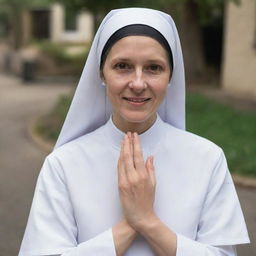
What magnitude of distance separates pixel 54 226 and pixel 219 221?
20.9 inches

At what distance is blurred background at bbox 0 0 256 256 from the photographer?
6.64m

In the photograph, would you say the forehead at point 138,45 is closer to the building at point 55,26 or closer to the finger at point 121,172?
the finger at point 121,172

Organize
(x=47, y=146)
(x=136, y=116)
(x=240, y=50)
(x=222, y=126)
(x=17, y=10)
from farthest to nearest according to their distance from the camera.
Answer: (x=17, y=10), (x=240, y=50), (x=222, y=126), (x=47, y=146), (x=136, y=116)

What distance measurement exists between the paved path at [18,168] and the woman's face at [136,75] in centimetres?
300

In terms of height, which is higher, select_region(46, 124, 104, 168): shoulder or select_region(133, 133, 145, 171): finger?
select_region(133, 133, 145, 171): finger

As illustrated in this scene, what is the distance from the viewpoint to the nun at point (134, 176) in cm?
171

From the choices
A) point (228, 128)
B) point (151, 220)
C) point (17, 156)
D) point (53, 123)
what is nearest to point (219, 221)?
point (151, 220)

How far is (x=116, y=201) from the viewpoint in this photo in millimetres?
1812

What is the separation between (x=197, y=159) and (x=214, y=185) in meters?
0.10

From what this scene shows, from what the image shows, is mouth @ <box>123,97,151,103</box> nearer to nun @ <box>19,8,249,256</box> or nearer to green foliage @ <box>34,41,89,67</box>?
nun @ <box>19,8,249,256</box>

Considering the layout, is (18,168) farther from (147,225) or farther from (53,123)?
(147,225)

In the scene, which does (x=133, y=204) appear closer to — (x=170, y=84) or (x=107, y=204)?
(x=107, y=204)

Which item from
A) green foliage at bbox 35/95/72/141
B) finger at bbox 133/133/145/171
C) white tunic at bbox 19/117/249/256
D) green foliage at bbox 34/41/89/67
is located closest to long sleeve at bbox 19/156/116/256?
white tunic at bbox 19/117/249/256

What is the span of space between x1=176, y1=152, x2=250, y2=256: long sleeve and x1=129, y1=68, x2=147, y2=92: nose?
394mm
